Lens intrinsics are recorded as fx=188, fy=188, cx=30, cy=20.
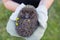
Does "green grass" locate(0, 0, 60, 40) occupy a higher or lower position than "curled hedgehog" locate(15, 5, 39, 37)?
lower

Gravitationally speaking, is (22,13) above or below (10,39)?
above

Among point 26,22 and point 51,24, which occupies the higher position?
point 26,22

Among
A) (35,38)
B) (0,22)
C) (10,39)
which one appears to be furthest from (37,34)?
(0,22)

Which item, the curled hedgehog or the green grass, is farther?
the green grass

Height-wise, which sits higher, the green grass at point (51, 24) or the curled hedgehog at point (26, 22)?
the curled hedgehog at point (26, 22)

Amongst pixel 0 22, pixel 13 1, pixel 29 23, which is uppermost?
pixel 29 23

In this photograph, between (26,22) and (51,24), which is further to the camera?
(51,24)

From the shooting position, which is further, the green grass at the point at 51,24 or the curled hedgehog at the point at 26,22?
the green grass at the point at 51,24

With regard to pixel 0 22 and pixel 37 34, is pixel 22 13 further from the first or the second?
pixel 0 22
